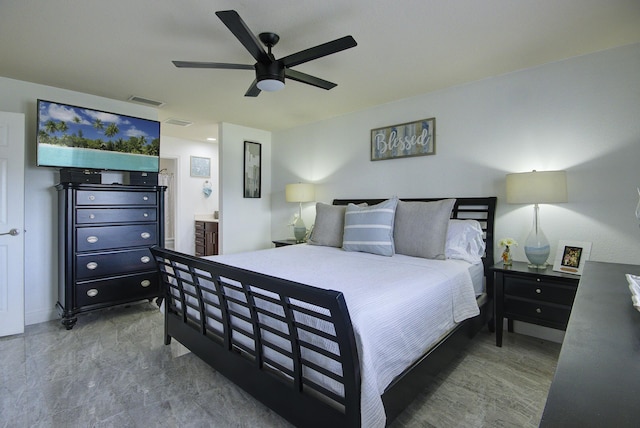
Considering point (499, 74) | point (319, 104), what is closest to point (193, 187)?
point (319, 104)

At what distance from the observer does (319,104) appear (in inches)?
151

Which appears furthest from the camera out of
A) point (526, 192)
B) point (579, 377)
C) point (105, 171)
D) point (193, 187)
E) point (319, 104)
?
point (193, 187)

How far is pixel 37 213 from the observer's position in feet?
10.5

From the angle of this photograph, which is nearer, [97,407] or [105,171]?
[97,407]

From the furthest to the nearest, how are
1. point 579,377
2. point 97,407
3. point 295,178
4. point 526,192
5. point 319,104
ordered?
point 295,178
point 319,104
point 526,192
point 97,407
point 579,377

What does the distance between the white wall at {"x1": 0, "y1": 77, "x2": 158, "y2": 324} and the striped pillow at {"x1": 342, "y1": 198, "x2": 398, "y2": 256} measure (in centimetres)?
307

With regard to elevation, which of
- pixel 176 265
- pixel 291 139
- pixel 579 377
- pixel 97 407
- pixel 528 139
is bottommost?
pixel 97 407

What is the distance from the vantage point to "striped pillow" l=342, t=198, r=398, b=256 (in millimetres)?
2840

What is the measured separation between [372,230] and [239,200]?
2.65 m

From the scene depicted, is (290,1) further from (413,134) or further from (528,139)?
(528,139)

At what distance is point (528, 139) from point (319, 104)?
222 cm

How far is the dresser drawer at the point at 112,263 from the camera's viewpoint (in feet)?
10.0

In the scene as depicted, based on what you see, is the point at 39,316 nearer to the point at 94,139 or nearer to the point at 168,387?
the point at 94,139

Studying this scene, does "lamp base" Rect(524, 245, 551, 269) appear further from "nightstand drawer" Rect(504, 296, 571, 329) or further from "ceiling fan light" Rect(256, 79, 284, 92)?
"ceiling fan light" Rect(256, 79, 284, 92)
